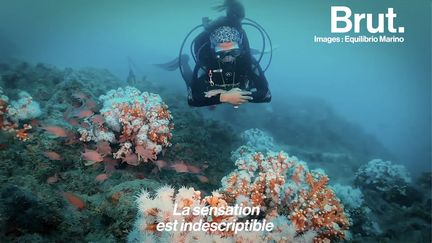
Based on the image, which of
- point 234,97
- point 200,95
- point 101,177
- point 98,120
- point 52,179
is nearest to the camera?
point 52,179

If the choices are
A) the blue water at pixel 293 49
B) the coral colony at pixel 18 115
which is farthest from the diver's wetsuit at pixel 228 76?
the coral colony at pixel 18 115

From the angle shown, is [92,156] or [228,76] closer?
[92,156]

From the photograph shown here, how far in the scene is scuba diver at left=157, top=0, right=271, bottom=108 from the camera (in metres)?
4.76

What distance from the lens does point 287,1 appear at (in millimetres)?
6430

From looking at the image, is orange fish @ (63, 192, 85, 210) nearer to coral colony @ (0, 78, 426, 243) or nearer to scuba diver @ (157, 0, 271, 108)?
coral colony @ (0, 78, 426, 243)

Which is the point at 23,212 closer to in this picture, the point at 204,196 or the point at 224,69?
the point at 204,196

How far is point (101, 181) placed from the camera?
388cm

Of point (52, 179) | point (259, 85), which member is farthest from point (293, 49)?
point (52, 179)

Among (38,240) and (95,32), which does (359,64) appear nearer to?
(95,32)

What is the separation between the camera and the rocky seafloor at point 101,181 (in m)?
2.79

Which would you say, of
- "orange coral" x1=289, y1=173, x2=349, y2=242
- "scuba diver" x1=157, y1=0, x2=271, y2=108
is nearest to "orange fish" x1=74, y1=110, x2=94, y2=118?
"scuba diver" x1=157, y1=0, x2=271, y2=108

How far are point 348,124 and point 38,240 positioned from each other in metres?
12.4

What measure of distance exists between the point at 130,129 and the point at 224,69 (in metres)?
1.71

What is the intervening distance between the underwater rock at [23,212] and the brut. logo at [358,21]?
17.4 feet
